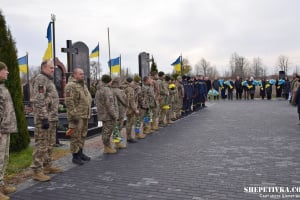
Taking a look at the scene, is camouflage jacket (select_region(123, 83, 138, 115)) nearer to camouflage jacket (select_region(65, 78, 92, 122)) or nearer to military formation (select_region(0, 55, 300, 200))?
military formation (select_region(0, 55, 300, 200))

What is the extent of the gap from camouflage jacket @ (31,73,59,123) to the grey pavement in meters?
1.13

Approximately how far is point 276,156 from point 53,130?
4.45 meters

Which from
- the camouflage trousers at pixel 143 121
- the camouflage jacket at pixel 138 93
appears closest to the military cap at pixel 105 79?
the camouflage jacket at pixel 138 93

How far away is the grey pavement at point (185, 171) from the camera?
15.2ft

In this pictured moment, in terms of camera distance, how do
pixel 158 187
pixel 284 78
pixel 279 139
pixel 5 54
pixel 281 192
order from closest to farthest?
pixel 281 192 → pixel 158 187 → pixel 5 54 → pixel 279 139 → pixel 284 78

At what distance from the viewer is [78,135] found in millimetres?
6492

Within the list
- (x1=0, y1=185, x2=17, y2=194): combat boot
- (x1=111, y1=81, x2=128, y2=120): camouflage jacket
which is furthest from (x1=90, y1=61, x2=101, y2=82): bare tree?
(x1=0, y1=185, x2=17, y2=194): combat boot

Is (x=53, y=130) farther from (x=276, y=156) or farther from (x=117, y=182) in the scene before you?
(x=276, y=156)

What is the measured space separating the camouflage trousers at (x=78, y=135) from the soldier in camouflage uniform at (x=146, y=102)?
334 centimetres

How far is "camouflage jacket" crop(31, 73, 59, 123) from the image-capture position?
5363 millimetres

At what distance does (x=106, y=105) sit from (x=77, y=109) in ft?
3.44

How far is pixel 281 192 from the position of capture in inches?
177

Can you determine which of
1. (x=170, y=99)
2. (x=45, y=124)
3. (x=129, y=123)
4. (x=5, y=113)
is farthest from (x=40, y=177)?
(x=170, y=99)

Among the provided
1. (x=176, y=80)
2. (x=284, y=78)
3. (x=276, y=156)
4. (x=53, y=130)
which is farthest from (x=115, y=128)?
(x=284, y=78)
